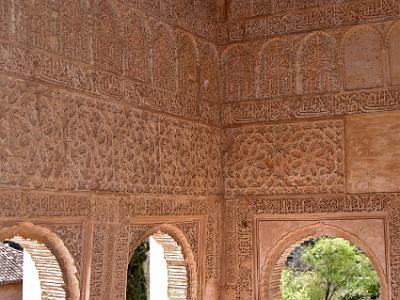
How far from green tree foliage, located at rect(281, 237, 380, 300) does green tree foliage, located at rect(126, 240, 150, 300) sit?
3116 millimetres

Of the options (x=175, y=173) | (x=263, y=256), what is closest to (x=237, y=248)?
(x=263, y=256)

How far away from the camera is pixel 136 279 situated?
31.0 feet

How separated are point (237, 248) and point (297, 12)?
2374mm

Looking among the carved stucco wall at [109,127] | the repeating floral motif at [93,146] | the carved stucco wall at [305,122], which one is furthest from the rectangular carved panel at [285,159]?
the repeating floral motif at [93,146]

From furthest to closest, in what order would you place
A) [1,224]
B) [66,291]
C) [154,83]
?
[154,83], [66,291], [1,224]

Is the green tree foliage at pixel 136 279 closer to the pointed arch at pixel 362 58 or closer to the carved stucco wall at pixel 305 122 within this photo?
the carved stucco wall at pixel 305 122

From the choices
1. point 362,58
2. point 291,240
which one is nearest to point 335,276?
point 291,240

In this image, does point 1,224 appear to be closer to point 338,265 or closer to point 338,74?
point 338,74

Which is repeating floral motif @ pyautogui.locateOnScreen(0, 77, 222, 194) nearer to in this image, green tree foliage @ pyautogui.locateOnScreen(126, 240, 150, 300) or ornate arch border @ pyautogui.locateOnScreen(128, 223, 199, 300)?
ornate arch border @ pyautogui.locateOnScreen(128, 223, 199, 300)

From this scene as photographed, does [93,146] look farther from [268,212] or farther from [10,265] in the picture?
[10,265]

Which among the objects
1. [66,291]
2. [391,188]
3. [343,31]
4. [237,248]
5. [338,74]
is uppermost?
[343,31]

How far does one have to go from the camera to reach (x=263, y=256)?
5.75m

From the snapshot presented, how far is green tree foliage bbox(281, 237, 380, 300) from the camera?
1096cm

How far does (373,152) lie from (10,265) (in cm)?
823
